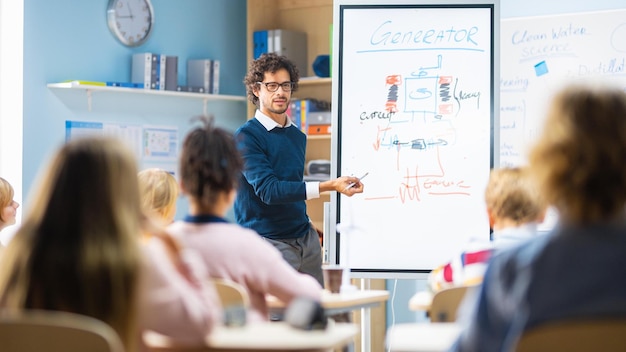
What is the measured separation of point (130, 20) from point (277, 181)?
7.65 ft

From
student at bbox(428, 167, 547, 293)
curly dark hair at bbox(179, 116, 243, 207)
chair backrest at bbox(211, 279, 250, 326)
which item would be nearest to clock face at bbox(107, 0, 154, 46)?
curly dark hair at bbox(179, 116, 243, 207)

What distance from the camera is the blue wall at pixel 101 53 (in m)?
5.66

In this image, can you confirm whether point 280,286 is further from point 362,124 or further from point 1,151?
point 1,151

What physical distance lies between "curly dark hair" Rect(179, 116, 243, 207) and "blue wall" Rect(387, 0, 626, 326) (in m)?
3.35

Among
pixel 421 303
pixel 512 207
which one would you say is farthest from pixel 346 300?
pixel 512 207

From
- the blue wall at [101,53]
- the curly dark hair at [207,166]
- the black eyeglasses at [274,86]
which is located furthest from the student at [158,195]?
the blue wall at [101,53]

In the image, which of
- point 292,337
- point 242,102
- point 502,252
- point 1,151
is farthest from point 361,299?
point 242,102

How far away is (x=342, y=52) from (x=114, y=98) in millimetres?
2080

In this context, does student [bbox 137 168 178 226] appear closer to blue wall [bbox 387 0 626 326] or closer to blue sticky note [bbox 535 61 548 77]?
blue wall [bbox 387 0 626 326]

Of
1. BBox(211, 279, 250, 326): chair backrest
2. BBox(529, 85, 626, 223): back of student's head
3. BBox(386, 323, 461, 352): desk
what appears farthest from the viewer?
BBox(211, 279, 250, 326): chair backrest

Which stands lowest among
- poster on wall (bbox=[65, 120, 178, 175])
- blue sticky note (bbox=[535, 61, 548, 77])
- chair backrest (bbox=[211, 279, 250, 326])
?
chair backrest (bbox=[211, 279, 250, 326])

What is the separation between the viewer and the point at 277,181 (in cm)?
439

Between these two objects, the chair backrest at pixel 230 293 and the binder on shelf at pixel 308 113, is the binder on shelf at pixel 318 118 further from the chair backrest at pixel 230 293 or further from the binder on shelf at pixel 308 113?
the chair backrest at pixel 230 293

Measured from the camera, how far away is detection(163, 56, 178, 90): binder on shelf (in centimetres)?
627
